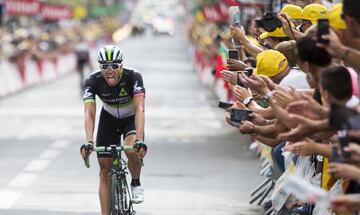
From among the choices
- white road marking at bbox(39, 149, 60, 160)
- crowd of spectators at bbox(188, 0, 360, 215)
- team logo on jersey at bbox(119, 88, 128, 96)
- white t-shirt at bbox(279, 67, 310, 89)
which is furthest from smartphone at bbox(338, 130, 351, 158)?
white road marking at bbox(39, 149, 60, 160)

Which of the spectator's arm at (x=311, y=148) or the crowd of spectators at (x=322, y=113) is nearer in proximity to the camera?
the crowd of spectators at (x=322, y=113)

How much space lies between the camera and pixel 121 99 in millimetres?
13203

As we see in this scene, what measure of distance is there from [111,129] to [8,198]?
109 inches

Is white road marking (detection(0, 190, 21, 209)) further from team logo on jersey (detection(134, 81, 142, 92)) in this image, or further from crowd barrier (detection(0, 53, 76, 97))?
crowd barrier (detection(0, 53, 76, 97))

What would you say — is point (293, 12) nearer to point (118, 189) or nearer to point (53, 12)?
point (118, 189)

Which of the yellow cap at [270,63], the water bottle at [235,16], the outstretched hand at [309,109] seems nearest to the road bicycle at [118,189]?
the water bottle at [235,16]

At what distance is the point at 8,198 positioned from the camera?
1568 cm

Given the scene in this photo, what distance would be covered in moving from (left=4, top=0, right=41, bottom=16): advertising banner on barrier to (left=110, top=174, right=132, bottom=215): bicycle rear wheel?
38744mm

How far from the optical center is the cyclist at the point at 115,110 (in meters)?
12.8

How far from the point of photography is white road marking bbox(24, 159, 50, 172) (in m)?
19.0

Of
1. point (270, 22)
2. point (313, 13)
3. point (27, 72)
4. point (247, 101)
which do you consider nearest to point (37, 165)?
point (270, 22)

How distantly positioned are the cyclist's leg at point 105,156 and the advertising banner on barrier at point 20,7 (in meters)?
38.0

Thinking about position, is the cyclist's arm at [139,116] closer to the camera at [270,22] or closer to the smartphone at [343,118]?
the camera at [270,22]

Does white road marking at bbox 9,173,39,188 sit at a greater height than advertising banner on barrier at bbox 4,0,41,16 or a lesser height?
greater
